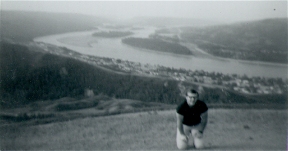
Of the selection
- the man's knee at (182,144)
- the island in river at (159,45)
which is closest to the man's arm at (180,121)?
the man's knee at (182,144)

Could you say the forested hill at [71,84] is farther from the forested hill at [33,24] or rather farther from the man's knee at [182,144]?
the man's knee at [182,144]

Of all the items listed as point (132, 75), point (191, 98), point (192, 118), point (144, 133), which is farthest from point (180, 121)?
point (132, 75)

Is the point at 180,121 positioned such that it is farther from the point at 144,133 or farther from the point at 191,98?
the point at 144,133

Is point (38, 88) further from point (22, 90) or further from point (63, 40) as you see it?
point (63, 40)

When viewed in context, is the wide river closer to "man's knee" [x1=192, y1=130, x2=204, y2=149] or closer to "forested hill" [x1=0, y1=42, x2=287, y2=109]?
"forested hill" [x1=0, y1=42, x2=287, y2=109]

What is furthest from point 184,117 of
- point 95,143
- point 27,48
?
point 27,48

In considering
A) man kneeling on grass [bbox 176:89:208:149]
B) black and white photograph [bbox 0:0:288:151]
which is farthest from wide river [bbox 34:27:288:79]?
man kneeling on grass [bbox 176:89:208:149]
